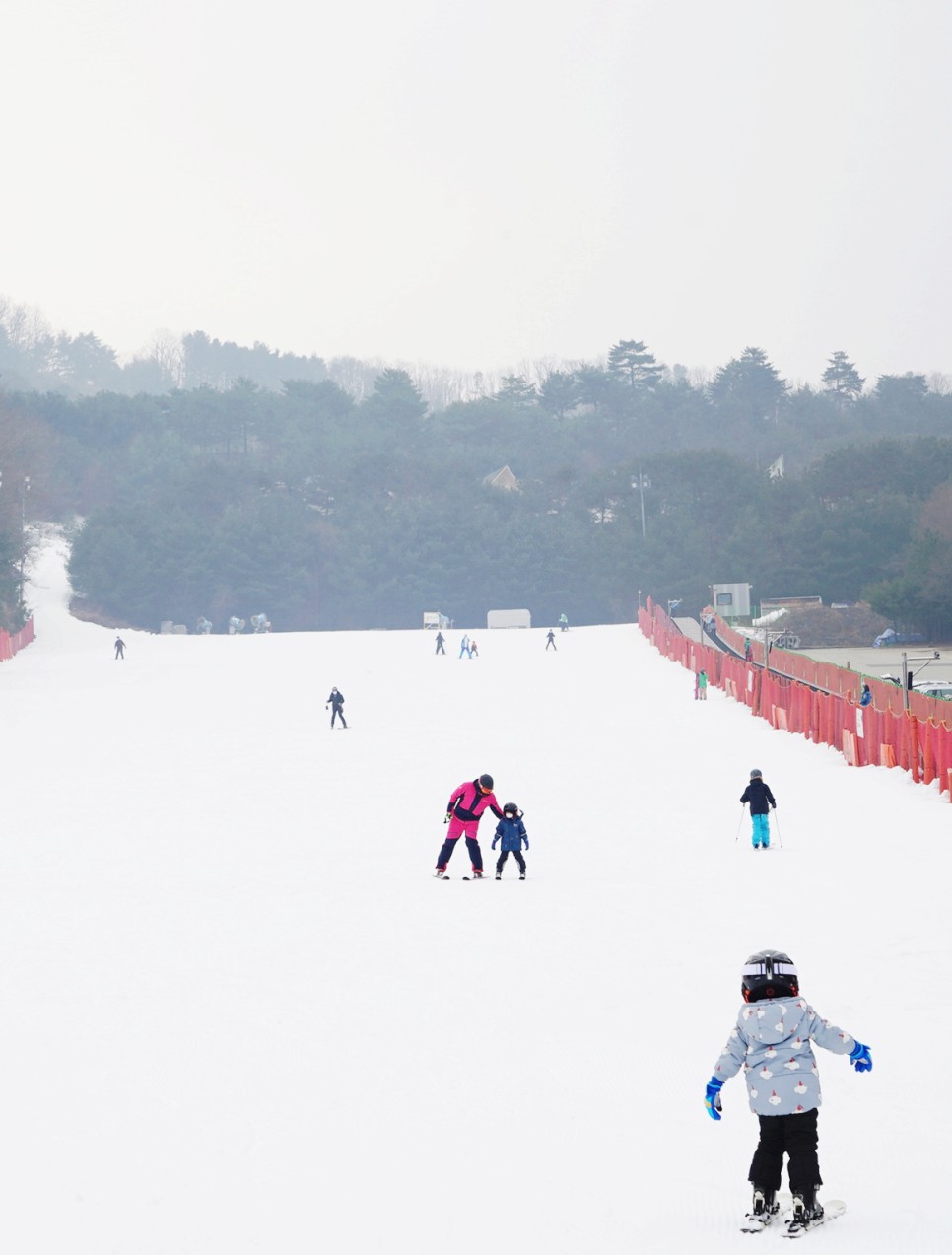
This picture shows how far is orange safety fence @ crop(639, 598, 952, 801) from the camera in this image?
22.5m

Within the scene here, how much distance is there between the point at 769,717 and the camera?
110 ft

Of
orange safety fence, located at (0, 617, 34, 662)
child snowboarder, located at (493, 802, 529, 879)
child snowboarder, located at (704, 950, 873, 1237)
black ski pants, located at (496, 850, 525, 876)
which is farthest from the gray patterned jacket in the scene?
orange safety fence, located at (0, 617, 34, 662)

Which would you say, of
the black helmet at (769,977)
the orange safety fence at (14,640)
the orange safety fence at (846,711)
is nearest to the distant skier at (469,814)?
the orange safety fence at (846,711)

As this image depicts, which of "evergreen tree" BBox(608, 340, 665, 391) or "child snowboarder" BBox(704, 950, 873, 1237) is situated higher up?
"evergreen tree" BBox(608, 340, 665, 391)

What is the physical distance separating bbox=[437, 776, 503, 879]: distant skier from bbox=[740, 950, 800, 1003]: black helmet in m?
9.36

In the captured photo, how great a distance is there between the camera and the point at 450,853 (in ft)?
53.3

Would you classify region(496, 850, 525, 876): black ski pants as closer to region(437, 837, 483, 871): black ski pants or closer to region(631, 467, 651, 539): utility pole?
region(437, 837, 483, 871): black ski pants

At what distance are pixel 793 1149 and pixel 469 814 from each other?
9720 millimetres

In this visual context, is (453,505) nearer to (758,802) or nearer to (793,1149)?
(758,802)

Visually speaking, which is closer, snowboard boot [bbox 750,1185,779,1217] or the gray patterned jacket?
the gray patterned jacket

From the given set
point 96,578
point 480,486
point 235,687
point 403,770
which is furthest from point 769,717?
point 480,486

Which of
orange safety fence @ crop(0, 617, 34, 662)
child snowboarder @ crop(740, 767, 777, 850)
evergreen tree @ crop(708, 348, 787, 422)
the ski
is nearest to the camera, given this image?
the ski

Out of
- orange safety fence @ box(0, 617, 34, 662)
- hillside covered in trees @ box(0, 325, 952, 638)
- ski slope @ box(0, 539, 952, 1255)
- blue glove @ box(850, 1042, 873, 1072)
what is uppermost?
hillside covered in trees @ box(0, 325, 952, 638)

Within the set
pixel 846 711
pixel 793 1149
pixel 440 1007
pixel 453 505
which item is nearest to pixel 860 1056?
pixel 793 1149
